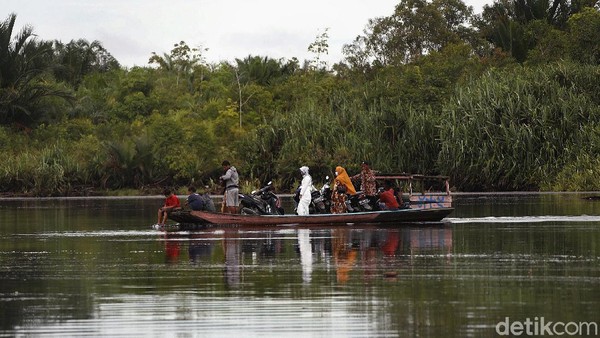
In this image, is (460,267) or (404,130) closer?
(460,267)

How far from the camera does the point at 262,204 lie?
3112 cm

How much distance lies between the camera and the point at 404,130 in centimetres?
5156

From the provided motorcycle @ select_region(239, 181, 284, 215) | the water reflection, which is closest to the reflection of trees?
the water reflection

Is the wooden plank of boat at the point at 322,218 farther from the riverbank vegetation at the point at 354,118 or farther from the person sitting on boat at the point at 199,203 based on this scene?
the riverbank vegetation at the point at 354,118

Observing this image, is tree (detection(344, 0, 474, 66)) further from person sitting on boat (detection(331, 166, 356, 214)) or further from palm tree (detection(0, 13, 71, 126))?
person sitting on boat (detection(331, 166, 356, 214))

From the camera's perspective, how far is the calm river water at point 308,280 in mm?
13891

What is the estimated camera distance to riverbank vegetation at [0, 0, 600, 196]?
49.5 metres

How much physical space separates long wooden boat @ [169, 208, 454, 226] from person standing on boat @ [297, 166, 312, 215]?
0.46 m

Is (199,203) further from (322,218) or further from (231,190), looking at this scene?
(322,218)

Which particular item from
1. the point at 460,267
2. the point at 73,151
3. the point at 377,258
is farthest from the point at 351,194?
the point at 73,151

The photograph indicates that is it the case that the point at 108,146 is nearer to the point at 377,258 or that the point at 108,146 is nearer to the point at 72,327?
the point at 377,258

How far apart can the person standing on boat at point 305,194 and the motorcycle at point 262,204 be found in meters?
0.60

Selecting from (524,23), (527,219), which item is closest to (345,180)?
(527,219)

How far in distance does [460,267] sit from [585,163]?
29674mm
